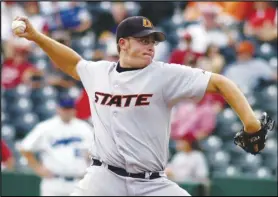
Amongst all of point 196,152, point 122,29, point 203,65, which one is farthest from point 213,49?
point 122,29

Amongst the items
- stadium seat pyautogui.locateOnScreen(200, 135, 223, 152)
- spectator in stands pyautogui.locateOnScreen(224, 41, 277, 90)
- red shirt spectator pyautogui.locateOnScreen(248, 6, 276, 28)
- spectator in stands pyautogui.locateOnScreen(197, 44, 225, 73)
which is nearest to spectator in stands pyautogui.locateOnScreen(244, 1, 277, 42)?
red shirt spectator pyautogui.locateOnScreen(248, 6, 276, 28)

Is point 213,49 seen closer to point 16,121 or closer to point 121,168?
point 16,121

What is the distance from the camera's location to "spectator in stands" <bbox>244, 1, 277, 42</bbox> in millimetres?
10250

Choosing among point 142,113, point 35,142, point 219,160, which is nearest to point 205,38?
point 219,160

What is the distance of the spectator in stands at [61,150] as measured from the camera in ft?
27.9

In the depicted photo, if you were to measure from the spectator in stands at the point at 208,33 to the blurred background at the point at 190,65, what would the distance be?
16 millimetres

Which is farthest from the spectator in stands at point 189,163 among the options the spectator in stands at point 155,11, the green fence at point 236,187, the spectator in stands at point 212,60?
the spectator in stands at point 155,11

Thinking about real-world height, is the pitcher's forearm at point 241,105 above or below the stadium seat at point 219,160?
above

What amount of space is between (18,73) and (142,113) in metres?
7.66

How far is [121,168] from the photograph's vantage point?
4.60 m

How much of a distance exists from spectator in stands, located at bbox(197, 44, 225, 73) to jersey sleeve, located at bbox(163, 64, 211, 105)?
5.59 m

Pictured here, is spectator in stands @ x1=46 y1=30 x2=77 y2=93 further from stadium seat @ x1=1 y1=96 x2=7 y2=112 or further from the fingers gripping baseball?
the fingers gripping baseball

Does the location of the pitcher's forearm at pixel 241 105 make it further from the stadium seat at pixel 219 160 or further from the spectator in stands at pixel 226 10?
the spectator in stands at pixel 226 10

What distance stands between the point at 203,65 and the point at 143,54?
5.62 metres
